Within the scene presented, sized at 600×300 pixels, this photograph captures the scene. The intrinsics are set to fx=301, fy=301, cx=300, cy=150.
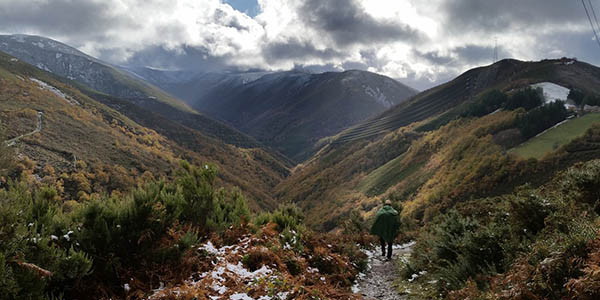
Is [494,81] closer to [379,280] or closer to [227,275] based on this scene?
[379,280]

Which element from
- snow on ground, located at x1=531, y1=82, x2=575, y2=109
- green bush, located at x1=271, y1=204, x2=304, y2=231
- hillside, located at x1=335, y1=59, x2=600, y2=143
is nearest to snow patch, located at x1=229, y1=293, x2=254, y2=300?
green bush, located at x1=271, y1=204, x2=304, y2=231

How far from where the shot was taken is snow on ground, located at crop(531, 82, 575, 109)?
50694mm

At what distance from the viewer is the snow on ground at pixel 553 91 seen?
5069 centimetres

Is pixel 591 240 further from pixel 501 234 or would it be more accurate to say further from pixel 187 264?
pixel 187 264

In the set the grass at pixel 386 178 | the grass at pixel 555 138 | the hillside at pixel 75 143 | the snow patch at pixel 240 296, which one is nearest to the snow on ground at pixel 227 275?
the snow patch at pixel 240 296

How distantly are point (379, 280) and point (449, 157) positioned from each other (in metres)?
52.2

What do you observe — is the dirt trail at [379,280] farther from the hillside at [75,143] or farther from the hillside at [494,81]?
the hillside at [494,81]

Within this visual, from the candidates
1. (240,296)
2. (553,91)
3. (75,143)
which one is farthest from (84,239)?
(553,91)

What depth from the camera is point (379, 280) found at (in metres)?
8.56

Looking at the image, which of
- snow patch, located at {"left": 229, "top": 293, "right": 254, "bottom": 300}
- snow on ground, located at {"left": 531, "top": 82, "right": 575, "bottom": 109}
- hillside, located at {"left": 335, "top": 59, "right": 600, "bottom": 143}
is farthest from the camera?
hillside, located at {"left": 335, "top": 59, "right": 600, "bottom": 143}

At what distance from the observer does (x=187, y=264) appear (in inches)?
227

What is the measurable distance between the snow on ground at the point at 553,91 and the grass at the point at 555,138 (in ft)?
40.6

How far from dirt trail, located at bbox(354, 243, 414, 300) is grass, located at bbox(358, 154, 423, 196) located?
60.9 m

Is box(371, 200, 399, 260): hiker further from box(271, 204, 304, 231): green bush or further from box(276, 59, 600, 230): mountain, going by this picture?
box(276, 59, 600, 230): mountain
